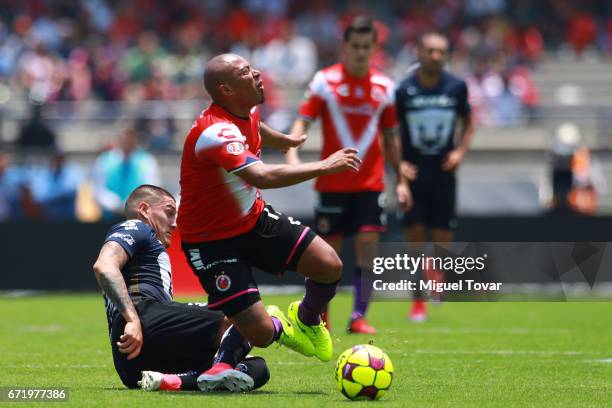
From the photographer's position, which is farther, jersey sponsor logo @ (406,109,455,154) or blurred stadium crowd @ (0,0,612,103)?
blurred stadium crowd @ (0,0,612,103)

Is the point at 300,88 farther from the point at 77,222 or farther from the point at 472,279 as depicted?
the point at 472,279

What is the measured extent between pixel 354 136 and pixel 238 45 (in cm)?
1435

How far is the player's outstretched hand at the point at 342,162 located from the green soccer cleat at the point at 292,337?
1.19 metres

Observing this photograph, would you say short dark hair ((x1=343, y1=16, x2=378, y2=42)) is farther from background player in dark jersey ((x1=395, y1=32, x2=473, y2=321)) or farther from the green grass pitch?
the green grass pitch

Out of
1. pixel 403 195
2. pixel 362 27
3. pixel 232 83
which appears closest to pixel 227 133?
pixel 232 83

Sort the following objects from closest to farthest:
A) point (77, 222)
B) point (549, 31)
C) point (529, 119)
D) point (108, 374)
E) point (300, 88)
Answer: point (108, 374) → point (77, 222) → point (529, 119) → point (300, 88) → point (549, 31)

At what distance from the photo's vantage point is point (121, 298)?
696 cm

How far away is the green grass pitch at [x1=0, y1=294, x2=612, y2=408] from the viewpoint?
7.04 metres

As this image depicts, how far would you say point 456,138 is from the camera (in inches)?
548

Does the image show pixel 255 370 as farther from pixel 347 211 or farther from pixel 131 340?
pixel 347 211

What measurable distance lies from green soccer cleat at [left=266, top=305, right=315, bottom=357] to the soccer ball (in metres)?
0.70

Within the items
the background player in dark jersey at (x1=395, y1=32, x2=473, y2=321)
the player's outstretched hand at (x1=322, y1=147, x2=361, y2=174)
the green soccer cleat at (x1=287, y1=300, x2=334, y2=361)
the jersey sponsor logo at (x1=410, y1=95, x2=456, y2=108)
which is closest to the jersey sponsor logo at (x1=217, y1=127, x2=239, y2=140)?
the player's outstretched hand at (x1=322, y1=147, x2=361, y2=174)

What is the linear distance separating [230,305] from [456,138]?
6985 millimetres

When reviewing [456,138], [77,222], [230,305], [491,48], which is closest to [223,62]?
[230,305]
